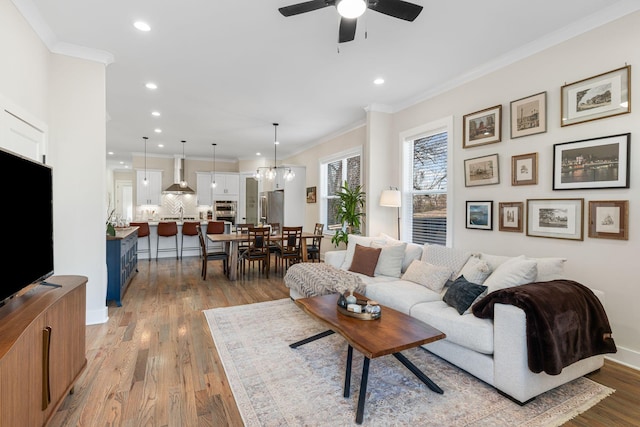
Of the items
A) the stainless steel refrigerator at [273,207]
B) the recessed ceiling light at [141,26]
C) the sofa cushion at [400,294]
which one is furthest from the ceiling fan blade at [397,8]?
the stainless steel refrigerator at [273,207]

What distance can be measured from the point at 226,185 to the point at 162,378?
8.03 m

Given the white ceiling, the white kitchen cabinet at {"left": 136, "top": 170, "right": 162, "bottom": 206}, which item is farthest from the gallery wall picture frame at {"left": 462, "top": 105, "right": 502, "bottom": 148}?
the white kitchen cabinet at {"left": 136, "top": 170, "right": 162, "bottom": 206}

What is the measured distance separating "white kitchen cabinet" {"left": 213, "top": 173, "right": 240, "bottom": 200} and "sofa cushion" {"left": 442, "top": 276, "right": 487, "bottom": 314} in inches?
326

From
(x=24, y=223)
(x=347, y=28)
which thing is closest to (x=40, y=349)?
(x=24, y=223)

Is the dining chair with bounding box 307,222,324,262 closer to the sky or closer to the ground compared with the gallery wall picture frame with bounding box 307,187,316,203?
closer to the ground

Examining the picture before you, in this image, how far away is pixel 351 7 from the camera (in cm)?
188

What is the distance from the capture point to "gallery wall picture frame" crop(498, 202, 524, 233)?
131 inches

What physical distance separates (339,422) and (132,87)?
474 cm

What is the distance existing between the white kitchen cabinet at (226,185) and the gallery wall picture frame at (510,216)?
8.06 m

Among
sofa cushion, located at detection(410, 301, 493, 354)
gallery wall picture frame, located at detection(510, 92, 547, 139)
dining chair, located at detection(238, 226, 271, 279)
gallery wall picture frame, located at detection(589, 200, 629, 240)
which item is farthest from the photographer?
dining chair, located at detection(238, 226, 271, 279)

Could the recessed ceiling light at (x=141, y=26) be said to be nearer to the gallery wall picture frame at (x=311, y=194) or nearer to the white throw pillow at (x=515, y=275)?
the white throw pillow at (x=515, y=275)

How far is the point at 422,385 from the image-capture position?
2297mm

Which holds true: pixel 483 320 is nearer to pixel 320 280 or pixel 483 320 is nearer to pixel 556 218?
pixel 556 218

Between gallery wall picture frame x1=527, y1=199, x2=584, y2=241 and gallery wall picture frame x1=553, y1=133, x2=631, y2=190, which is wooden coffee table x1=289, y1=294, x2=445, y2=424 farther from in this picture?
gallery wall picture frame x1=553, y1=133, x2=631, y2=190
